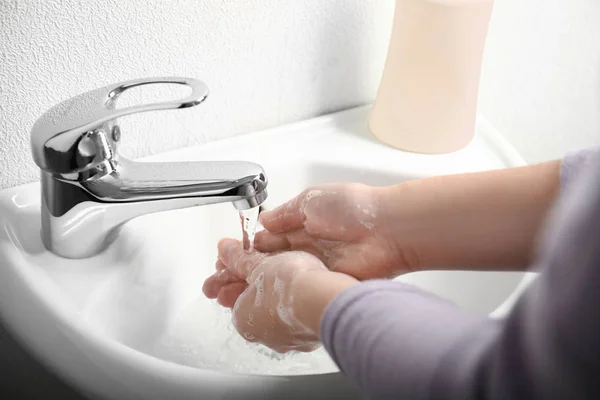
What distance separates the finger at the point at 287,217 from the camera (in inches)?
23.4

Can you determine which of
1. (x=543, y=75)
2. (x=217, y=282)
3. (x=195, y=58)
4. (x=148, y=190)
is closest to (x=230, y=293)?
(x=217, y=282)

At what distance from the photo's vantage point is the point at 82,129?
473 mm

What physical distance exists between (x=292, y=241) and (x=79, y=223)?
Result: 0.59ft

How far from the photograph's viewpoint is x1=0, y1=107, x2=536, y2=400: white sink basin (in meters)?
0.45

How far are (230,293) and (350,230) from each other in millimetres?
115

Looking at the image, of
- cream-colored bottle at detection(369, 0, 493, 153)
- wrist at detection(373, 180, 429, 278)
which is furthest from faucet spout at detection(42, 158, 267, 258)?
cream-colored bottle at detection(369, 0, 493, 153)

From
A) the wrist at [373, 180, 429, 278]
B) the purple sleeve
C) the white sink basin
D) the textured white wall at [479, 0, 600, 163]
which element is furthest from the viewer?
the textured white wall at [479, 0, 600, 163]

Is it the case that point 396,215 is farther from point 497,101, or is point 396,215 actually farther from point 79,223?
point 497,101

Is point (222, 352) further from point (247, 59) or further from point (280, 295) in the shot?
point (247, 59)

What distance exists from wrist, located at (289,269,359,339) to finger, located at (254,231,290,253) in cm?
11

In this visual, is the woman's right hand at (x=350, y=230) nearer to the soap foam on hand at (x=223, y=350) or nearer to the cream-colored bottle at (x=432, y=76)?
the soap foam on hand at (x=223, y=350)

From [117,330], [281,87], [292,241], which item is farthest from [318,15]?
[117,330]

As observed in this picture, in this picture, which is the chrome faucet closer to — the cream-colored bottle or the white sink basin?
the white sink basin

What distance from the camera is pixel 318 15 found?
0.70 m
